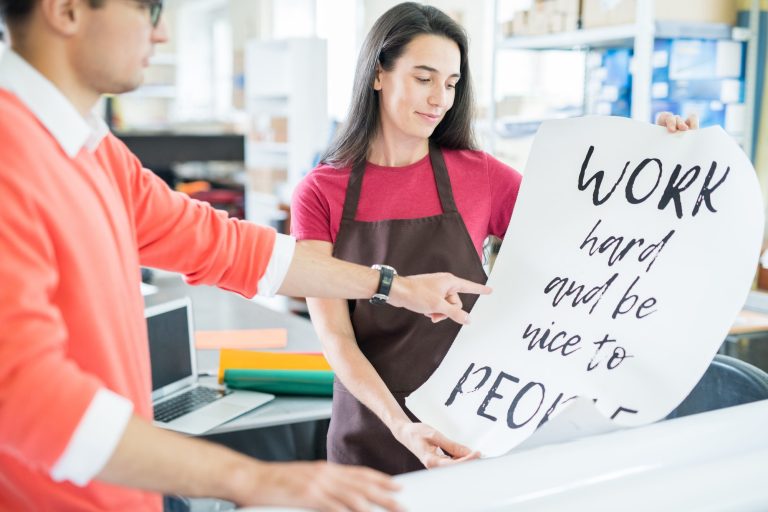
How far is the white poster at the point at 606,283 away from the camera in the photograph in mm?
917

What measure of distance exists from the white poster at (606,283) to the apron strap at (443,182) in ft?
0.90

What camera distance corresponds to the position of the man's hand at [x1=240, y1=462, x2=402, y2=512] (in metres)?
0.64

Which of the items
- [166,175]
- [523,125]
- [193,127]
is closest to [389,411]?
[523,125]

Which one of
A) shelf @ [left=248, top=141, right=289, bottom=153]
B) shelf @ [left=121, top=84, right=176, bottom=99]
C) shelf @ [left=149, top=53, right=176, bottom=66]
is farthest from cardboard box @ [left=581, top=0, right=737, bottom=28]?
shelf @ [left=149, top=53, right=176, bottom=66]

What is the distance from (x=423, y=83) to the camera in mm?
1458

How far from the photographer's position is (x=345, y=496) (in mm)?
642

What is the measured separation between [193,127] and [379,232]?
325 inches

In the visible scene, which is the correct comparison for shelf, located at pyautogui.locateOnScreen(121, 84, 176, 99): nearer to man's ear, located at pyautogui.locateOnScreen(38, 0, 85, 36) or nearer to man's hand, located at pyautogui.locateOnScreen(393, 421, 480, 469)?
man's hand, located at pyautogui.locateOnScreen(393, 421, 480, 469)

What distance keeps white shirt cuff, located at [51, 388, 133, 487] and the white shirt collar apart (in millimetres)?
249

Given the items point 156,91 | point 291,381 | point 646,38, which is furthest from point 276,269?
point 156,91

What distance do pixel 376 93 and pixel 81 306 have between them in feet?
3.11

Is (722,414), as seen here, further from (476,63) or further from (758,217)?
(476,63)

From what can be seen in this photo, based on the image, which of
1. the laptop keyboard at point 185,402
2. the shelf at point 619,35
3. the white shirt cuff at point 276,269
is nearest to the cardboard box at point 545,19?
the shelf at point 619,35

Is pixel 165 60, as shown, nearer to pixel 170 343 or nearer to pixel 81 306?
pixel 170 343
